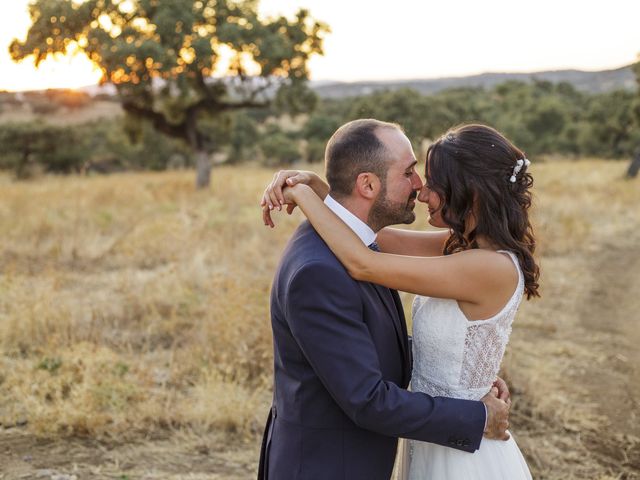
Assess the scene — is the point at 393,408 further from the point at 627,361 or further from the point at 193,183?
the point at 193,183

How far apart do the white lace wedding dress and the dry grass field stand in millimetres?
2366

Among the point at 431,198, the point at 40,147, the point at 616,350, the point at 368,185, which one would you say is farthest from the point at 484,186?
the point at 40,147

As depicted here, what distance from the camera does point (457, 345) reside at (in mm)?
2643

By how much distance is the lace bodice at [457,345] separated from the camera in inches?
103

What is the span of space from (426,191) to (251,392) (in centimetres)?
362

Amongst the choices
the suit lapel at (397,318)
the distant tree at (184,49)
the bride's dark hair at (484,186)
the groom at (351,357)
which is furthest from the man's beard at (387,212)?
the distant tree at (184,49)

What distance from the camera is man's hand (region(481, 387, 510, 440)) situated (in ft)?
8.32

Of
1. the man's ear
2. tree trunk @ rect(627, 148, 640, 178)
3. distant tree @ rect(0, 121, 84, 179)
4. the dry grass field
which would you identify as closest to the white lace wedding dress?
the man's ear

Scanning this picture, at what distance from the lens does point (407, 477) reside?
9.51ft

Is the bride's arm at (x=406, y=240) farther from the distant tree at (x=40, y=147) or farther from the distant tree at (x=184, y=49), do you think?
the distant tree at (x=40, y=147)

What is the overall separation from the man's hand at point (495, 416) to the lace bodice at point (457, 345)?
0.12 meters

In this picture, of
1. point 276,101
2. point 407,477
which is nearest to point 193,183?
point 276,101

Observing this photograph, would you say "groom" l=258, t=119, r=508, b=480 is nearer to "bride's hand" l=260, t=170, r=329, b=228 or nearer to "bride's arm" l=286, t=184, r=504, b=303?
"bride's arm" l=286, t=184, r=504, b=303

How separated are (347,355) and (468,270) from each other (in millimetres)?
596
